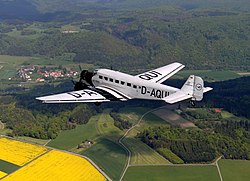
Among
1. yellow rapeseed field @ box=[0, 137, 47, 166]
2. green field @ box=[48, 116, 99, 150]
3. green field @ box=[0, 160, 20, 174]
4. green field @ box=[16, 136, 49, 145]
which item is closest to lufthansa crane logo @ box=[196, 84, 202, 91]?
green field @ box=[0, 160, 20, 174]

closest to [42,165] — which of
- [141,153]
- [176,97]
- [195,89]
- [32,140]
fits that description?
[32,140]

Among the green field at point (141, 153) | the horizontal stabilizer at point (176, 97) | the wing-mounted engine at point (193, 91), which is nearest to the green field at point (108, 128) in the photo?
the green field at point (141, 153)

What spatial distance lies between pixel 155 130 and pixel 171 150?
14.8 metres

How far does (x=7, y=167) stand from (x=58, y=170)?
1725 centimetres

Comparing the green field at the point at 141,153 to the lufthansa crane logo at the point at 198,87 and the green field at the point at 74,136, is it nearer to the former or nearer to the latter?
the green field at the point at 74,136

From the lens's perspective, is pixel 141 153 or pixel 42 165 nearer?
pixel 42 165

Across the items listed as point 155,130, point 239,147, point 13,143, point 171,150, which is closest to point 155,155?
point 171,150

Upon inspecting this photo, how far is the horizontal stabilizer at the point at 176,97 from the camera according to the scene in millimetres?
72125

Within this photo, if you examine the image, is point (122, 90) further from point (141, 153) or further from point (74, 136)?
point (74, 136)

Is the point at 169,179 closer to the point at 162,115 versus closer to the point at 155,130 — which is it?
the point at 155,130

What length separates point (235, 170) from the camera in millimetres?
122000

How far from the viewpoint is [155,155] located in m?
132

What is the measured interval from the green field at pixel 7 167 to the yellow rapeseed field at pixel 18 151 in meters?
1.67

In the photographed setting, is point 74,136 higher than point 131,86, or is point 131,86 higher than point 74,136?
point 131,86
